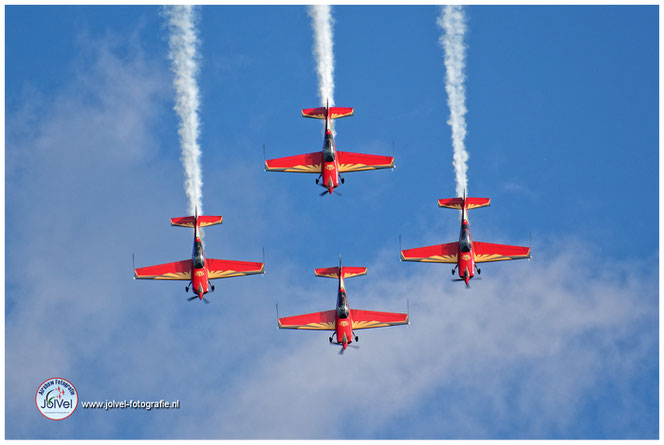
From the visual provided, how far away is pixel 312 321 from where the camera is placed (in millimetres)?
67625

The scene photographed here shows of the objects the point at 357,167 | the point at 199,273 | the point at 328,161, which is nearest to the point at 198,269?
the point at 199,273

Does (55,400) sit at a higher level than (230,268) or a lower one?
lower

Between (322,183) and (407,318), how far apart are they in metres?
8.44

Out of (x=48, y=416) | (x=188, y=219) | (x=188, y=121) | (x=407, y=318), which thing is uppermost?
(x=188, y=121)

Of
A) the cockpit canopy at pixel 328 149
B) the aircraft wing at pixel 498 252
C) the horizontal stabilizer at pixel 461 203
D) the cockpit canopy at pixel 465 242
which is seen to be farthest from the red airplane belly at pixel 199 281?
the aircraft wing at pixel 498 252

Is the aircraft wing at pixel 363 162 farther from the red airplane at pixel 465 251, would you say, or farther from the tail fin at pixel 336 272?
the tail fin at pixel 336 272

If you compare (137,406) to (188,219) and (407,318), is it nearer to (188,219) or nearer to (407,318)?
(188,219)

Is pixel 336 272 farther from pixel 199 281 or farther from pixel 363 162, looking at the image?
pixel 199 281

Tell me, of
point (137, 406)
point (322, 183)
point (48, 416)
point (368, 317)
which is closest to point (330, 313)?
point (368, 317)

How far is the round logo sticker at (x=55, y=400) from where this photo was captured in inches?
2724

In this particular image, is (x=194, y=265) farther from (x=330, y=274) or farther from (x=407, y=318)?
(x=407, y=318)

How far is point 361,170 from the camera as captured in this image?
6856 cm

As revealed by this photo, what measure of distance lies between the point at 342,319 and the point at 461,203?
28.3ft

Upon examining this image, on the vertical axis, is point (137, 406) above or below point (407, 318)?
below
